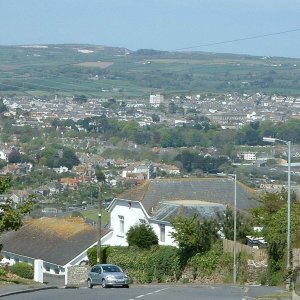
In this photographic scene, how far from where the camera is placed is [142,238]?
53406 mm

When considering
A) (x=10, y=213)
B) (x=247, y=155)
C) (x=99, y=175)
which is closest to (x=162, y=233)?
(x=10, y=213)

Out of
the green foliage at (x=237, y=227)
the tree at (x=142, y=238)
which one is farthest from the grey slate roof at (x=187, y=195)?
the green foliage at (x=237, y=227)

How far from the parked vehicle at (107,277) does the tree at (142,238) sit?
10441 millimetres

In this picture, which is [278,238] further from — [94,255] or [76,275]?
[94,255]

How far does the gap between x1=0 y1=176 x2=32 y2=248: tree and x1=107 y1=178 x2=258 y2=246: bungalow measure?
17.1 metres

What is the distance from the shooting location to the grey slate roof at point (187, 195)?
192ft

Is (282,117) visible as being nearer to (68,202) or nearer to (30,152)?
(30,152)

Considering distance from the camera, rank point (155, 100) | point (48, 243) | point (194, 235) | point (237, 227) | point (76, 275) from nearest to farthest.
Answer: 1. point (194, 235)
2. point (237, 227)
3. point (76, 275)
4. point (48, 243)
5. point (155, 100)

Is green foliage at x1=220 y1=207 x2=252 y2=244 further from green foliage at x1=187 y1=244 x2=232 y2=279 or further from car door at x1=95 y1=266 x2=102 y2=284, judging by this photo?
car door at x1=95 y1=266 x2=102 y2=284

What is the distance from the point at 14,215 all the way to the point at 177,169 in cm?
7378

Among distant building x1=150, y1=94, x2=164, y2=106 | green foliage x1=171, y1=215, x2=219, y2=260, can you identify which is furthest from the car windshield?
distant building x1=150, y1=94, x2=164, y2=106

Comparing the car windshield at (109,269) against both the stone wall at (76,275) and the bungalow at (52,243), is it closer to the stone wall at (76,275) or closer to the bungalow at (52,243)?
the stone wall at (76,275)

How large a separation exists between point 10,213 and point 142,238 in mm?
15933

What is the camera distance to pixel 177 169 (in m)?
112
